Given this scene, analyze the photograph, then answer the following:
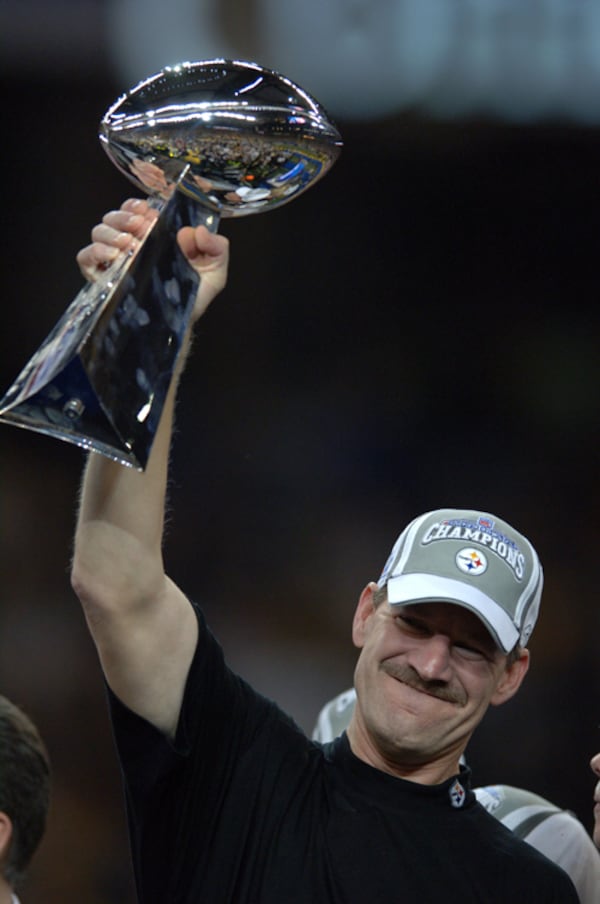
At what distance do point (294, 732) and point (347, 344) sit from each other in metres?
2.59

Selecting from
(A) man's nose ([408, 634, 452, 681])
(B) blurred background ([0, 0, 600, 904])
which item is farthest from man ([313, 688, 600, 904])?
(B) blurred background ([0, 0, 600, 904])

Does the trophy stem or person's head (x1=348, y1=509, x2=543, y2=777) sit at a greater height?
the trophy stem

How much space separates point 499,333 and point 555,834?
2.40 metres

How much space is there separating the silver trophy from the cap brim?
1.34 feet

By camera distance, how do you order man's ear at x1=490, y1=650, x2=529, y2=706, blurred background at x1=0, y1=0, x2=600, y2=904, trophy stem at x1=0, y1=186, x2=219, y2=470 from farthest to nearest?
blurred background at x1=0, y1=0, x2=600, y2=904, man's ear at x1=490, y1=650, x2=529, y2=706, trophy stem at x1=0, y1=186, x2=219, y2=470

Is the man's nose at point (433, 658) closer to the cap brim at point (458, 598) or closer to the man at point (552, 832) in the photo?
the cap brim at point (458, 598)

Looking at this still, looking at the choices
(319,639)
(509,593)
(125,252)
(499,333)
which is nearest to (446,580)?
(509,593)

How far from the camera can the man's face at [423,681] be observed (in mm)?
1302

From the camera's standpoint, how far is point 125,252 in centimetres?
110

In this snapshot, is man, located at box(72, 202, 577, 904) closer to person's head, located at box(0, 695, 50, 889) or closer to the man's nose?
the man's nose

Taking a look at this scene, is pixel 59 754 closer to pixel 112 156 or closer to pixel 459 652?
pixel 459 652

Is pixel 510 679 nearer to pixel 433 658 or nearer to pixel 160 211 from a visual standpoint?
pixel 433 658

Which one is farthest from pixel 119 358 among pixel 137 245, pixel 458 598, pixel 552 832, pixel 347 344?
pixel 347 344

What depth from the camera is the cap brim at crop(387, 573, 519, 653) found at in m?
1.33
